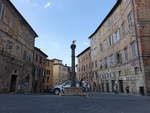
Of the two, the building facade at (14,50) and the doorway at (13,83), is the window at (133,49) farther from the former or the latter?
the doorway at (13,83)

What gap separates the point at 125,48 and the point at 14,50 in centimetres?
1756

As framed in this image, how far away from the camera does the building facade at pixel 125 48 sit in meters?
17.8

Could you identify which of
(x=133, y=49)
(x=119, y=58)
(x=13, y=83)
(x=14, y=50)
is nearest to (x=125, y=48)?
(x=133, y=49)

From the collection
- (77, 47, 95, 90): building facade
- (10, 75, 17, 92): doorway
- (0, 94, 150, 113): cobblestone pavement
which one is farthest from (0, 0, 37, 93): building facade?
(77, 47, 95, 90): building facade

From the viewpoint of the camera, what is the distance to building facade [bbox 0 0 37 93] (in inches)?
733

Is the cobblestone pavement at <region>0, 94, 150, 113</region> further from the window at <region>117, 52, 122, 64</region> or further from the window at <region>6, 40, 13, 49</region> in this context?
the window at <region>117, 52, 122, 64</region>

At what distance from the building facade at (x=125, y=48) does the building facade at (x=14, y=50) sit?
52.9ft

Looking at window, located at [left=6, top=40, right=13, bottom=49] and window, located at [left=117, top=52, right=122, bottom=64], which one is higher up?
window, located at [left=6, top=40, right=13, bottom=49]

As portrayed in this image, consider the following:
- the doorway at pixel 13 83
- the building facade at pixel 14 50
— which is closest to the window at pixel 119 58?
the building facade at pixel 14 50

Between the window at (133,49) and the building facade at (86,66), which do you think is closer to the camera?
the window at (133,49)

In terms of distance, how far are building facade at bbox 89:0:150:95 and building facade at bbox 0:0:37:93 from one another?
16.1 m

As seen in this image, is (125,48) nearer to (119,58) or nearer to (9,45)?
(119,58)

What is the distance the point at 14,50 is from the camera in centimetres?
2205

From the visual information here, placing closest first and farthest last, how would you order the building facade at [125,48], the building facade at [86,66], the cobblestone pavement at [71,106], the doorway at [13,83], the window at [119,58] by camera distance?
the cobblestone pavement at [71,106] < the building facade at [125,48] < the doorway at [13,83] < the window at [119,58] < the building facade at [86,66]
